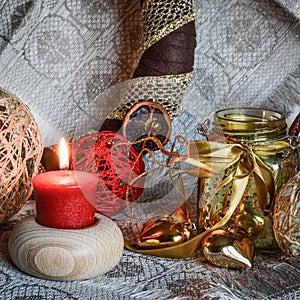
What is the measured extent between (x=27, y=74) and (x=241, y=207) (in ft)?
1.48

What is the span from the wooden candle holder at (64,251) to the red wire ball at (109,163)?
0.14 metres

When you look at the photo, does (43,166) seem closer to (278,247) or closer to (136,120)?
(136,120)

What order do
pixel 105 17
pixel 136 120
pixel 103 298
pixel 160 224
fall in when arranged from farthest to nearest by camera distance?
pixel 105 17 < pixel 136 120 < pixel 160 224 < pixel 103 298

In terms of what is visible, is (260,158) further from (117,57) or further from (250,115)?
(117,57)

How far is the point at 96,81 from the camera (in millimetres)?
1037

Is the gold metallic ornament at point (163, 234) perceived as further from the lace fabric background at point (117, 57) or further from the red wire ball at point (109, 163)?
the lace fabric background at point (117, 57)

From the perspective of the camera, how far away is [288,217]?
2.33ft

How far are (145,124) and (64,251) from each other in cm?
27

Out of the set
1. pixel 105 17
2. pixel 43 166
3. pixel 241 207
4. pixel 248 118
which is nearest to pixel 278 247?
pixel 241 207

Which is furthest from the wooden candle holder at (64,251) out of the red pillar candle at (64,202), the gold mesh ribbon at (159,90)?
the gold mesh ribbon at (159,90)

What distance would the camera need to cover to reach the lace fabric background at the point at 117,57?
3.30 ft

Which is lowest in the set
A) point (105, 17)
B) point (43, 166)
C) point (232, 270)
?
point (43, 166)

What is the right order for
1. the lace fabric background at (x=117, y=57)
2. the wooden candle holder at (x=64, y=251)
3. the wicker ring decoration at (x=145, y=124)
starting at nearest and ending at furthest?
the wooden candle holder at (x=64, y=251) → the wicker ring decoration at (x=145, y=124) → the lace fabric background at (x=117, y=57)

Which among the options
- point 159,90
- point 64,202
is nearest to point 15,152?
point 64,202
